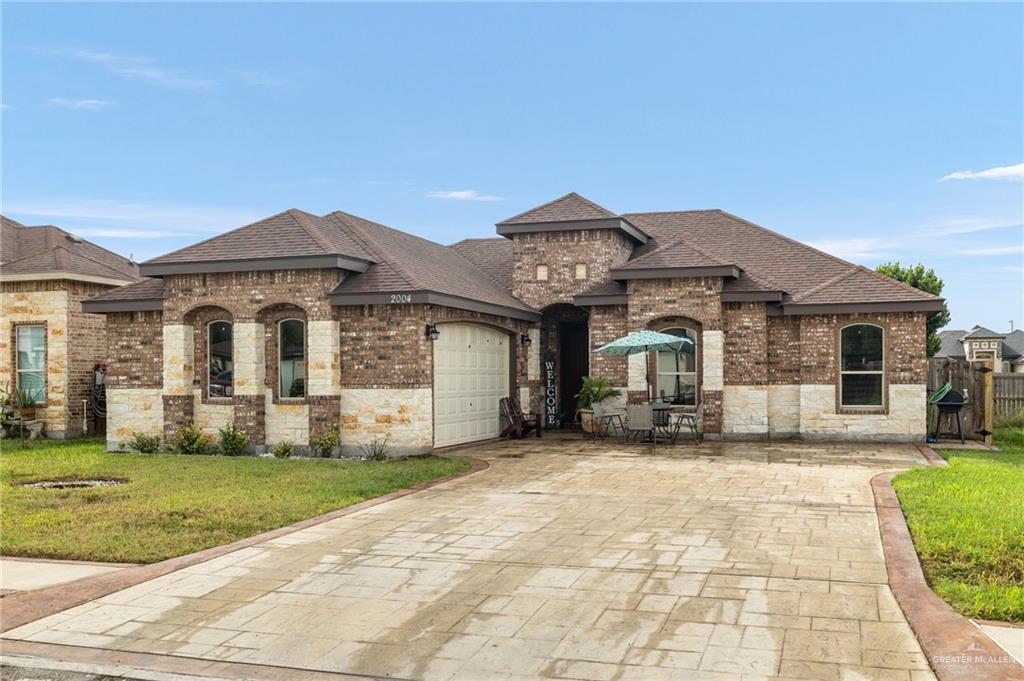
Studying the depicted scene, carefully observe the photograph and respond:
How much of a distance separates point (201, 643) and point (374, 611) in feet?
4.22

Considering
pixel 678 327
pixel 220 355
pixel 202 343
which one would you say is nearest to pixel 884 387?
pixel 678 327

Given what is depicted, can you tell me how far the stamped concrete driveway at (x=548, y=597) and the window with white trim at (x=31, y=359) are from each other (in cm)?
1418

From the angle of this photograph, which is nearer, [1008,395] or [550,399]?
[1008,395]

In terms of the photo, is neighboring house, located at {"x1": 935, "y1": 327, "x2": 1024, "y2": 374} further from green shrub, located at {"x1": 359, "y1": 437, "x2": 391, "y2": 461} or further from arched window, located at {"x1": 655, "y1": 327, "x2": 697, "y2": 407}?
green shrub, located at {"x1": 359, "y1": 437, "x2": 391, "y2": 461}

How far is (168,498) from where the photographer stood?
1156 cm

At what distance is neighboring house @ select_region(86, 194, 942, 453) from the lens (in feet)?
54.4

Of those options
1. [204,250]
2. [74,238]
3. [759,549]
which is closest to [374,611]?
[759,549]

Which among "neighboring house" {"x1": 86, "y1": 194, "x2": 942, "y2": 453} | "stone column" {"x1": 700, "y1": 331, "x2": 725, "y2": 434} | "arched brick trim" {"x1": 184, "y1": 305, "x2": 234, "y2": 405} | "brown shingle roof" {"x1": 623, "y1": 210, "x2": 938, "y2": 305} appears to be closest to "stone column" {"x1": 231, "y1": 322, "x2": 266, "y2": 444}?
"neighboring house" {"x1": 86, "y1": 194, "x2": 942, "y2": 453}

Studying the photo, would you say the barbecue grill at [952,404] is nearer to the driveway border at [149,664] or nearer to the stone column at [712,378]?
the stone column at [712,378]

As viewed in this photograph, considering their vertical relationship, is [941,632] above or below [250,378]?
below

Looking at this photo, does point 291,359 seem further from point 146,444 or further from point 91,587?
point 91,587

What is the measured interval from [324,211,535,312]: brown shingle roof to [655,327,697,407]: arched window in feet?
12.0

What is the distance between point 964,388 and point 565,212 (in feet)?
33.3

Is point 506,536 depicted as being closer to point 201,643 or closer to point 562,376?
point 201,643
